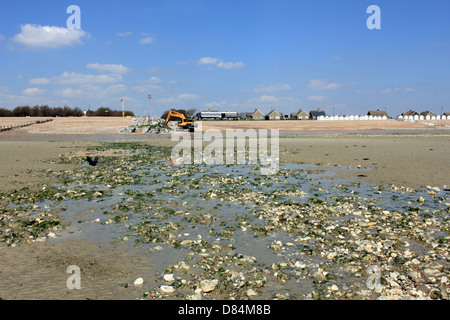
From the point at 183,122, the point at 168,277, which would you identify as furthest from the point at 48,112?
the point at 168,277

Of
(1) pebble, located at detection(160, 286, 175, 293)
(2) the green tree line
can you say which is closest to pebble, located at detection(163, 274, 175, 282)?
(1) pebble, located at detection(160, 286, 175, 293)

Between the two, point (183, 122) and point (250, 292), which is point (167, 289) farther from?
point (183, 122)

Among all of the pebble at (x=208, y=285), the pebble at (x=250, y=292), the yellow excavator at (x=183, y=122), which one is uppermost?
the yellow excavator at (x=183, y=122)

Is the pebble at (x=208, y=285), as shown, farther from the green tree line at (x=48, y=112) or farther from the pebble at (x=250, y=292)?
the green tree line at (x=48, y=112)

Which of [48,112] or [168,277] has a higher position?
[48,112]

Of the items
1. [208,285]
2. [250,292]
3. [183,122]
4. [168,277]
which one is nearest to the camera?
[250,292]

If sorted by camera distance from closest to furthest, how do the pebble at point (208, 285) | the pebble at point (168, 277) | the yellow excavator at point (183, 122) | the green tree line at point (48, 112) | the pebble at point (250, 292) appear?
the pebble at point (250, 292)
the pebble at point (208, 285)
the pebble at point (168, 277)
the yellow excavator at point (183, 122)
the green tree line at point (48, 112)

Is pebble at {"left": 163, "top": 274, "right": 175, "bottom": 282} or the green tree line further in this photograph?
the green tree line

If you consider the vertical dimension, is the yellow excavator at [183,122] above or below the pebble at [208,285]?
above

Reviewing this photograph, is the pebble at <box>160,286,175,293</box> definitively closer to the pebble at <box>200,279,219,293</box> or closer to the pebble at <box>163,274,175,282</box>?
the pebble at <box>163,274,175,282</box>

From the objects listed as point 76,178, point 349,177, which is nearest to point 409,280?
point 349,177

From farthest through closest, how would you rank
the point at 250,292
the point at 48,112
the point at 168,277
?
the point at 48,112, the point at 168,277, the point at 250,292

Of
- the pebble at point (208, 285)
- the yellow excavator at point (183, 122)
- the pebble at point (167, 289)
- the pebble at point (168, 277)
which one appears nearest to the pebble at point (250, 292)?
the pebble at point (208, 285)

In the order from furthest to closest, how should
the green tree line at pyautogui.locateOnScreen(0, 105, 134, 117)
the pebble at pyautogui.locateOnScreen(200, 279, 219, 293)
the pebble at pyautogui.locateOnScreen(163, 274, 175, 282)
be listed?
1. the green tree line at pyautogui.locateOnScreen(0, 105, 134, 117)
2. the pebble at pyautogui.locateOnScreen(163, 274, 175, 282)
3. the pebble at pyautogui.locateOnScreen(200, 279, 219, 293)
